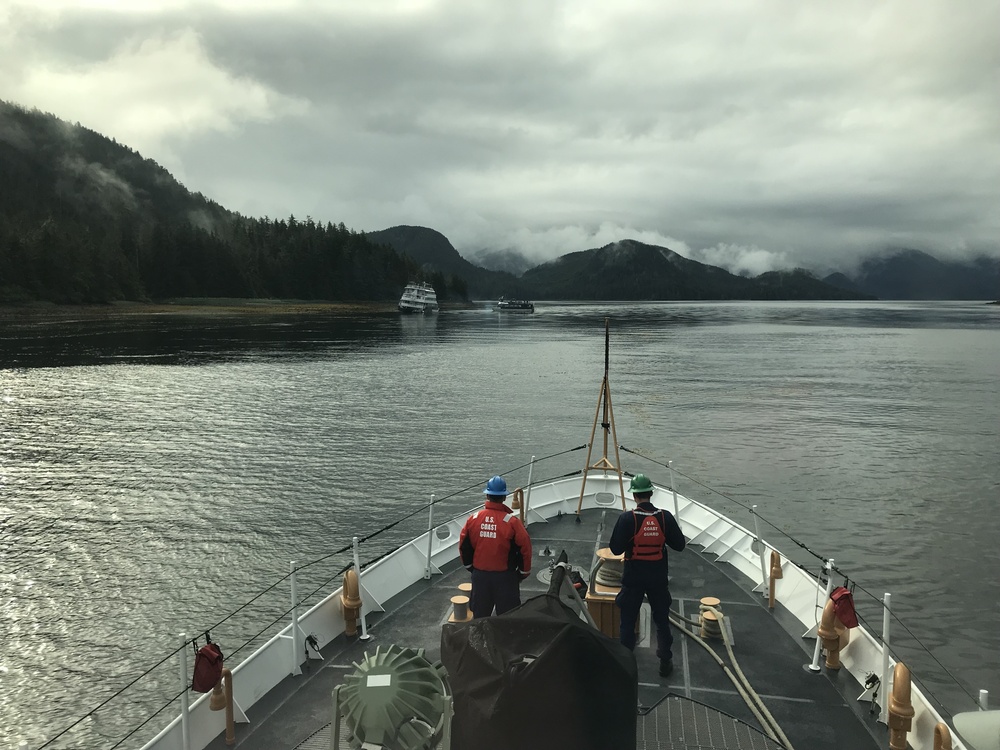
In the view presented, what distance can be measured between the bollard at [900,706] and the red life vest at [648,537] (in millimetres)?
2575

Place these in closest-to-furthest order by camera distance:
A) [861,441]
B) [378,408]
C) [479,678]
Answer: [479,678], [861,441], [378,408]

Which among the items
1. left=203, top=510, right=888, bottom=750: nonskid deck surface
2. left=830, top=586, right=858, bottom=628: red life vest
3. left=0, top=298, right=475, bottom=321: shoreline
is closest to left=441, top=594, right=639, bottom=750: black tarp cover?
left=203, top=510, right=888, bottom=750: nonskid deck surface

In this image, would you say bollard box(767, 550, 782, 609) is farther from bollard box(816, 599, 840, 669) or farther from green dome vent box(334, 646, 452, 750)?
green dome vent box(334, 646, 452, 750)

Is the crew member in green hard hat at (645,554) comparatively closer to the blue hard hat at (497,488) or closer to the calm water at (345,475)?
the blue hard hat at (497,488)

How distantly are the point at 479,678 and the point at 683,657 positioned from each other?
523 cm

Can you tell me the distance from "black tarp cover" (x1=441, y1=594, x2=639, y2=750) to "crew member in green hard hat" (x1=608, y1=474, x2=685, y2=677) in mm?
3056

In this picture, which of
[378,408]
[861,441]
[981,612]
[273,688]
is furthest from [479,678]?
[378,408]

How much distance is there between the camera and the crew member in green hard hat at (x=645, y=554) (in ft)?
25.3

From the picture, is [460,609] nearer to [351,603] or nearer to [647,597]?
[351,603]

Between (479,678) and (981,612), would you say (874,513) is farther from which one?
(479,678)

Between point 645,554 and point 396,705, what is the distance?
417 centimetres

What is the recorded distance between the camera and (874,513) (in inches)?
957

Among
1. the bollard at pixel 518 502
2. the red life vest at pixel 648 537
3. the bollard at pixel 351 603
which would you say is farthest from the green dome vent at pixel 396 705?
the bollard at pixel 518 502

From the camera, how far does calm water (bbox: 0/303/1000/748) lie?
49.6 feet
